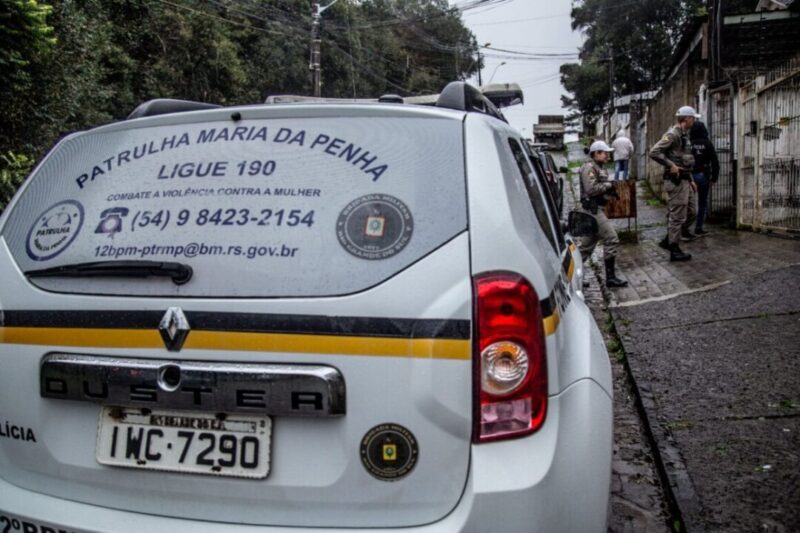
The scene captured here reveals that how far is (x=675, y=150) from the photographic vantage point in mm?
9516

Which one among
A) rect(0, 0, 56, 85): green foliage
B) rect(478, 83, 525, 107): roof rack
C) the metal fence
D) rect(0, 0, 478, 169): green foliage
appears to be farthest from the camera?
rect(478, 83, 525, 107): roof rack

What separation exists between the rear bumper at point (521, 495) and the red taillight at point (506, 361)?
0.05 meters

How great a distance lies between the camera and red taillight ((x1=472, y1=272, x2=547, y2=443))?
187cm

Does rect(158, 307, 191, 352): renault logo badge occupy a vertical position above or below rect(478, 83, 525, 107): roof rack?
below

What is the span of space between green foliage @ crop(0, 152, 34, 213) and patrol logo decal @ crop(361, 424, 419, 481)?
9842 millimetres

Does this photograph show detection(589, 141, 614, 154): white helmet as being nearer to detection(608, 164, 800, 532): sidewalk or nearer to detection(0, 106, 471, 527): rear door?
detection(608, 164, 800, 532): sidewalk

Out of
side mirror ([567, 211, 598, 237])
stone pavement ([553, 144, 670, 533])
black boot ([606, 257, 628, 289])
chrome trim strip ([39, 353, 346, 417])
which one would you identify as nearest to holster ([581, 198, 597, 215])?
black boot ([606, 257, 628, 289])

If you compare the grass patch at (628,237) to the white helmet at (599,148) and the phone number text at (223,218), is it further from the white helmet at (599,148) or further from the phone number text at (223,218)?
the phone number text at (223,218)

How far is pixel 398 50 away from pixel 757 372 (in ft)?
177

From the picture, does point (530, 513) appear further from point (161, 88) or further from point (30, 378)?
point (161, 88)

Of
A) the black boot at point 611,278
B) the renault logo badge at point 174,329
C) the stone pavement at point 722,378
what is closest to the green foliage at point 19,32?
the black boot at point 611,278

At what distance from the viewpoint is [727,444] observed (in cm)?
384

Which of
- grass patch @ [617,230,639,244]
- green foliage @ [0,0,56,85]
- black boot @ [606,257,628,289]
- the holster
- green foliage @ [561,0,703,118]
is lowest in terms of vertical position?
black boot @ [606,257,628,289]

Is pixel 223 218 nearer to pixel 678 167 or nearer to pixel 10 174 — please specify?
pixel 678 167
